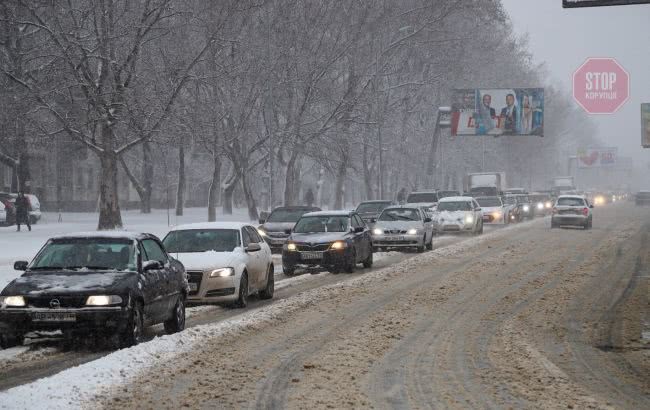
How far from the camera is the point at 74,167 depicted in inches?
3095

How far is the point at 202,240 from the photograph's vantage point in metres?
17.8

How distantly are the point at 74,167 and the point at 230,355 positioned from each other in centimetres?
6977

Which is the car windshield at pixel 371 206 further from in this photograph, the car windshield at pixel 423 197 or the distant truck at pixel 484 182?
the distant truck at pixel 484 182

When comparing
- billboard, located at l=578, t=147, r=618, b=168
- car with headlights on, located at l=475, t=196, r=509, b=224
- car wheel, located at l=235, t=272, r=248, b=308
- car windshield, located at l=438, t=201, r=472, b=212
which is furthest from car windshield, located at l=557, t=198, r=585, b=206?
billboard, located at l=578, t=147, r=618, b=168

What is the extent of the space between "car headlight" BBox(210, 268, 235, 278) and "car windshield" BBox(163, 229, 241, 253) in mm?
883

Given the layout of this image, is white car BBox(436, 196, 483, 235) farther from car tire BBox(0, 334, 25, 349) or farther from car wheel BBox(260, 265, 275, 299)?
car tire BBox(0, 334, 25, 349)

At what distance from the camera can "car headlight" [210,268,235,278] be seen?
1636cm

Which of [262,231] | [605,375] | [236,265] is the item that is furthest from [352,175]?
[605,375]

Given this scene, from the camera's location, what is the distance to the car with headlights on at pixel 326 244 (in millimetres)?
23703

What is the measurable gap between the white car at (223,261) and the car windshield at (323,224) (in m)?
5.99

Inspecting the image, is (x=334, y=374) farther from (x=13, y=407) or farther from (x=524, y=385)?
(x=13, y=407)

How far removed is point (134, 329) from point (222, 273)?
4.39 m

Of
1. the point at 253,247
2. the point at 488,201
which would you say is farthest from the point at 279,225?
the point at 488,201

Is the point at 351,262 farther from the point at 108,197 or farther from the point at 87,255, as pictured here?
the point at 108,197
